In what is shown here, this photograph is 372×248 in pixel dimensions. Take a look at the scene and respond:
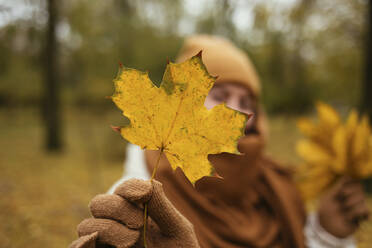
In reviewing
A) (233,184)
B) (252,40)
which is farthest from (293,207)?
(252,40)

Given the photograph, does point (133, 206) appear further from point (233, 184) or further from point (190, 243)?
point (233, 184)

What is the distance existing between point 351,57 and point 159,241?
24.2ft

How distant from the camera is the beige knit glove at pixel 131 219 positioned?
1.83 feet

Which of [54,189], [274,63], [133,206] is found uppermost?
[274,63]

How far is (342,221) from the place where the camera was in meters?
1.24

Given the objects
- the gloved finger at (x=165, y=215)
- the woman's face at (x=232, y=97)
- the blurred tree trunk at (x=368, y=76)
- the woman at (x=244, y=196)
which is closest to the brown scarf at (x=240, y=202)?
the woman at (x=244, y=196)

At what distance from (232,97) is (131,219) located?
2.47 feet

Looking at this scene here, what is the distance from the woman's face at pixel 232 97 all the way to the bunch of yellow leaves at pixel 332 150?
35cm

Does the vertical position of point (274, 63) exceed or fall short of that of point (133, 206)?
it exceeds it

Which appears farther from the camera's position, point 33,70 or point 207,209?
point 33,70

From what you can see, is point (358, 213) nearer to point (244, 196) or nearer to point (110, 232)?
point (244, 196)

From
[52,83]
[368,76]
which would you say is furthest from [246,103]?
[52,83]

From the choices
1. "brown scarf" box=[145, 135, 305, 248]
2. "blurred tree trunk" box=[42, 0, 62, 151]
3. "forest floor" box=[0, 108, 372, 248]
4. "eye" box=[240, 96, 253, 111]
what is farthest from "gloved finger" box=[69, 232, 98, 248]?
"blurred tree trunk" box=[42, 0, 62, 151]

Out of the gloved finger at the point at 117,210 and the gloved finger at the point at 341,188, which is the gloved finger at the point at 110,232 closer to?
the gloved finger at the point at 117,210
